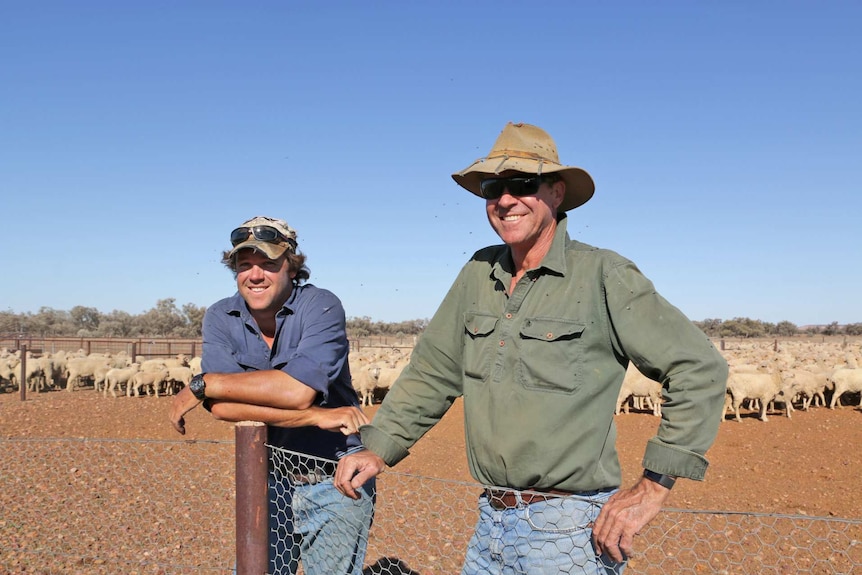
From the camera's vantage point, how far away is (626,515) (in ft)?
6.81

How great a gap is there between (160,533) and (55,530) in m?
1.05

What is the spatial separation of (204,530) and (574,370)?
5534 mm

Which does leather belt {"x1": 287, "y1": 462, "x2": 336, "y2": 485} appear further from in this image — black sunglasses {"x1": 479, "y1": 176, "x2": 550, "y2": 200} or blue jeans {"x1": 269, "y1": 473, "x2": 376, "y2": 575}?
black sunglasses {"x1": 479, "y1": 176, "x2": 550, "y2": 200}

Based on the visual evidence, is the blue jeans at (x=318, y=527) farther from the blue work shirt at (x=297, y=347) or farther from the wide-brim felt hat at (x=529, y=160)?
the wide-brim felt hat at (x=529, y=160)

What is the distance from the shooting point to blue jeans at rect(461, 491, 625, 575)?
89.8 inches

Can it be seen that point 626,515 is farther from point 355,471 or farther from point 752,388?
point 752,388

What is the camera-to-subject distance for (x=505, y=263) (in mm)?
2721

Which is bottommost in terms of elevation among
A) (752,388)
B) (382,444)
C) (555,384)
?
(752,388)

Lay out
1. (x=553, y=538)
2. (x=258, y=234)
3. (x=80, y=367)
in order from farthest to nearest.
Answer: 1. (x=80, y=367)
2. (x=258, y=234)
3. (x=553, y=538)

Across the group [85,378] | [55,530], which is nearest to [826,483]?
[55,530]

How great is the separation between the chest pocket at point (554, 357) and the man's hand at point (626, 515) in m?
0.40

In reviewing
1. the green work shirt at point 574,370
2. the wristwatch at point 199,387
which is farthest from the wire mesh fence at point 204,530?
the green work shirt at point 574,370

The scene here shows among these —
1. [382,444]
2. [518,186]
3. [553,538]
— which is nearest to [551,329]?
[518,186]

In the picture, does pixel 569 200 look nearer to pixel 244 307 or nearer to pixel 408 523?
pixel 244 307
